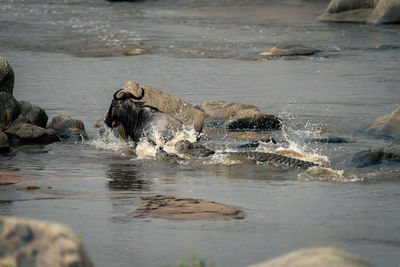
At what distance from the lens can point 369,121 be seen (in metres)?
16.9

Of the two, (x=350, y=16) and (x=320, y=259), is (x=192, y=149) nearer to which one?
(x=320, y=259)

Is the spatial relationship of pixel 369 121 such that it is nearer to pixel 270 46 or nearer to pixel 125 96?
pixel 125 96

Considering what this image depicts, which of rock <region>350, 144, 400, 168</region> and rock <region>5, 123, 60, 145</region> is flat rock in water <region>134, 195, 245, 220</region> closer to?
rock <region>350, 144, 400, 168</region>

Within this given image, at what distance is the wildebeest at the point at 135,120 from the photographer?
45.9 ft

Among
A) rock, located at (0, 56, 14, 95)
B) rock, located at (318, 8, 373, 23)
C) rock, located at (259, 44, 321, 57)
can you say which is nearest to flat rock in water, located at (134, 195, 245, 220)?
rock, located at (0, 56, 14, 95)

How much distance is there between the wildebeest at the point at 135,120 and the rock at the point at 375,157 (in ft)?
9.94

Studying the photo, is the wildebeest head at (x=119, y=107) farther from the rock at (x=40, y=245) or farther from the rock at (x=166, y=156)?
the rock at (x=40, y=245)

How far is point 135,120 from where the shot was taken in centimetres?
1409

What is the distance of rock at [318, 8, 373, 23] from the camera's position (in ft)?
130

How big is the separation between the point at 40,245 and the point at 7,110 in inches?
415

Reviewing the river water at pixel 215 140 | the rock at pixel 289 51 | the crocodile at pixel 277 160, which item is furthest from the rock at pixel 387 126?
the rock at pixel 289 51

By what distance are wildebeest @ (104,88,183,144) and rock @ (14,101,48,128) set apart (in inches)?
62.1

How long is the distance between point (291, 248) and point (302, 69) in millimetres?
17687

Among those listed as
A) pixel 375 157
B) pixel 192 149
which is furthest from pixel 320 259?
pixel 192 149
